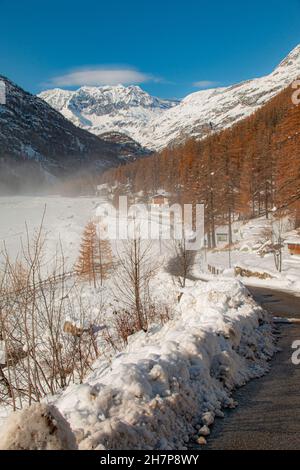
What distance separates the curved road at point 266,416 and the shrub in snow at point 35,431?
7.99ft

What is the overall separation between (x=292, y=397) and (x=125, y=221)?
60786mm

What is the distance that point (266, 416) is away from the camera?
19.6ft

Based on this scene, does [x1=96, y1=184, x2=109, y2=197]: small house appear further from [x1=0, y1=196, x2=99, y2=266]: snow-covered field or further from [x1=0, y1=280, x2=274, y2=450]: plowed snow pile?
[x1=0, y1=280, x2=274, y2=450]: plowed snow pile

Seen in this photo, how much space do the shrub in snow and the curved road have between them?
244cm

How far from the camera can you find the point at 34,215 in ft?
284

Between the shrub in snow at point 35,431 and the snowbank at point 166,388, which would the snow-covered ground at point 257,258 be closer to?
the snowbank at point 166,388

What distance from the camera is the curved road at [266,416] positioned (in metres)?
5.15

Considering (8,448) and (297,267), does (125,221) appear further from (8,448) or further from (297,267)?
(8,448)

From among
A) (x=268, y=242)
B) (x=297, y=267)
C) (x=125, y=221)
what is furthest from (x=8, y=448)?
(x=125, y=221)

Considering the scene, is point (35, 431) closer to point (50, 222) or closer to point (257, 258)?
point (257, 258)

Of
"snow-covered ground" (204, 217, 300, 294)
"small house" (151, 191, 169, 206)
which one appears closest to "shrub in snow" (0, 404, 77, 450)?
"snow-covered ground" (204, 217, 300, 294)

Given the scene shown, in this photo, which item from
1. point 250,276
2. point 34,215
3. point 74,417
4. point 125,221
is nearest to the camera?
point 74,417

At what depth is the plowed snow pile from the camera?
15.1ft
